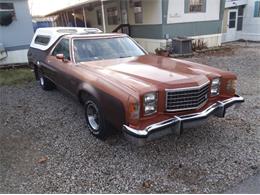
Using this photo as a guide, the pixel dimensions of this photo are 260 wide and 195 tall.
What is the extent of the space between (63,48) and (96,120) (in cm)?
199

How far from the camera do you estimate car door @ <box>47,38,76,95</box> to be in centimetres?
452

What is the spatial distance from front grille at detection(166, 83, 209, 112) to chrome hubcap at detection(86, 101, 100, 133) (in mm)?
1252

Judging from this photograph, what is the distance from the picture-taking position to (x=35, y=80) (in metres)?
8.36

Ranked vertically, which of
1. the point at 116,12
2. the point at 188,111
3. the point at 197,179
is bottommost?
the point at 197,179

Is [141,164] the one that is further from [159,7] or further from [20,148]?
[159,7]

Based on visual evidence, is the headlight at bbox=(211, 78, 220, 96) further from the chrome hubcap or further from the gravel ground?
the chrome hubcap

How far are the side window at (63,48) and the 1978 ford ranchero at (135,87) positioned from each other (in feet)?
0.07

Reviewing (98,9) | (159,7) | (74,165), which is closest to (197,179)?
(74,165)

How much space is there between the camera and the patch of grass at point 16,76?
8.32 metres

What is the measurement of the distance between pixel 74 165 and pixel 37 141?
1082mm

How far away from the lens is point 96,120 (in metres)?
4.04

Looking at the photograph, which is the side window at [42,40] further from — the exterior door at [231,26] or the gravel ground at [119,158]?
the exterior door at [231,26]

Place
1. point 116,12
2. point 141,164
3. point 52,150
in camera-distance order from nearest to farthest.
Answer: point 141,164 → point 52,150 → point 116,12

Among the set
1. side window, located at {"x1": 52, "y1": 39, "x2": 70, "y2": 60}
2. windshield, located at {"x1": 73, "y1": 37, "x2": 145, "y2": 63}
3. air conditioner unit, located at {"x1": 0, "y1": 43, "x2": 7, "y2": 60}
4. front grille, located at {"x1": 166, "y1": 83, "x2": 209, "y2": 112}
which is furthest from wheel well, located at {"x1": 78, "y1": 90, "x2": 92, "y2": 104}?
air conditioner unit, located at {"x1": 0, "y1": 43, "x2": 7, "y2": 60}
